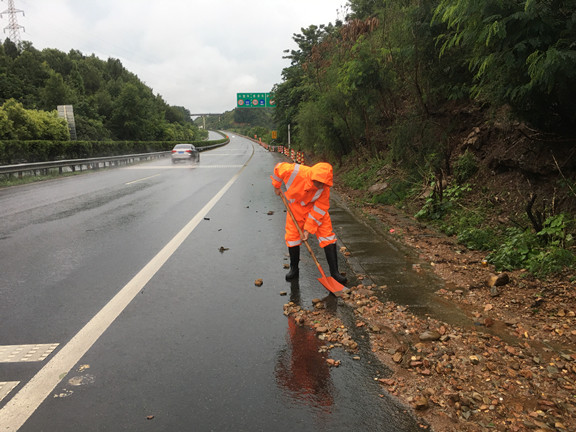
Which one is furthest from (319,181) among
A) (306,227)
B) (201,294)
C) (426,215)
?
(426,215)

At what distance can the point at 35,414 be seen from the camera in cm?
246

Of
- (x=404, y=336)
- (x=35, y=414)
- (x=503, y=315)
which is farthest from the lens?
(x=503, y=315)

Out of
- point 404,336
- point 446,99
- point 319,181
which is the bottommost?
point 404,336

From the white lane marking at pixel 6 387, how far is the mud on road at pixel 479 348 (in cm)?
226

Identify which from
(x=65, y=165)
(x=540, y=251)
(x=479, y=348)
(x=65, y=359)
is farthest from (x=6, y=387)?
(x=65, y=165)

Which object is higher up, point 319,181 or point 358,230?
point 319,181

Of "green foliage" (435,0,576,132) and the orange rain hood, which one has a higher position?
Result: "green foliage" (435,0,576,132)

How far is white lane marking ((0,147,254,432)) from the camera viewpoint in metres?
2.46

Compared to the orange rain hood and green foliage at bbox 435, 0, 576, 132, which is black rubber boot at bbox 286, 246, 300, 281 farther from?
green foliage at bbox 435, 0, 576, 132

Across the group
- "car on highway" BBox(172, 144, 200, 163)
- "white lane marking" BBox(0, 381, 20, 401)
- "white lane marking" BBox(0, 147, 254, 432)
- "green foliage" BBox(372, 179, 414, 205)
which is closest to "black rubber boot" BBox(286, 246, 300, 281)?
"white lane marking" BBox(0, 147, 254, 432)

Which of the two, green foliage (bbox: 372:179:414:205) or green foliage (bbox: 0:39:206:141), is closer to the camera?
green foliage (bbox: 372:179:414:205)

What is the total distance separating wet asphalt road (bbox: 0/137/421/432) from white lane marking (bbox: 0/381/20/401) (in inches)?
0.6

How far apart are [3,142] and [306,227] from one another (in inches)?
868

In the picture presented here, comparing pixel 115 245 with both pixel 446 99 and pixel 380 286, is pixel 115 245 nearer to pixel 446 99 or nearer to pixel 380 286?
pixel 380 286
